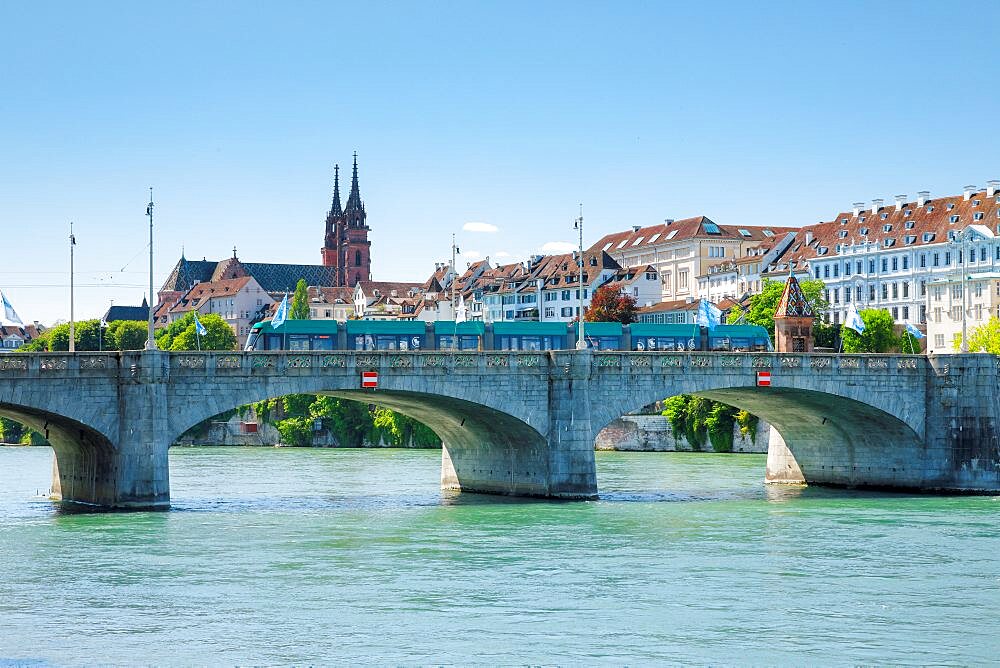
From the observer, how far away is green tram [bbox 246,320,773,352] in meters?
75.8

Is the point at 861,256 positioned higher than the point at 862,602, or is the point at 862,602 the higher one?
the point at 861,256

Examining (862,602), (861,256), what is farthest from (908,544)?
(861,256)

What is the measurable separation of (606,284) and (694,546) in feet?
395

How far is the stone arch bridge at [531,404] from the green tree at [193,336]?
87481 mm

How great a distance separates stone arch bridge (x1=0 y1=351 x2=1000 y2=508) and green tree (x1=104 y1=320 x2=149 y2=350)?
96507 millimetres

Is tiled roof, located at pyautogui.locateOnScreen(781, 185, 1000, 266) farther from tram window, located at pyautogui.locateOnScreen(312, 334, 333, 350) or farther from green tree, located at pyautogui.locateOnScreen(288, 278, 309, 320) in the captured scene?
tram window, located at pyautogui.locateOnScreen(312, 334, 333, 350)

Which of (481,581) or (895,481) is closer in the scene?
(481,581)

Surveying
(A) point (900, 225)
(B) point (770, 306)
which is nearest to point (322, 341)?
(B) point (770, 306)

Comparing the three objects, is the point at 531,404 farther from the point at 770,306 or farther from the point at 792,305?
the point at 770,306

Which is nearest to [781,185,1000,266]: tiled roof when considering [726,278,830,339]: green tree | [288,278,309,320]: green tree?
[726,278,830,339]: green tree

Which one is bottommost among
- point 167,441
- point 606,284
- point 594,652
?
point 594,652

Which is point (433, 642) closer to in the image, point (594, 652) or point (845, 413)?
point (594, 652)

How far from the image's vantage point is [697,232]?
16912 cm

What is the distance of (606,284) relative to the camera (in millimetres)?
169375
